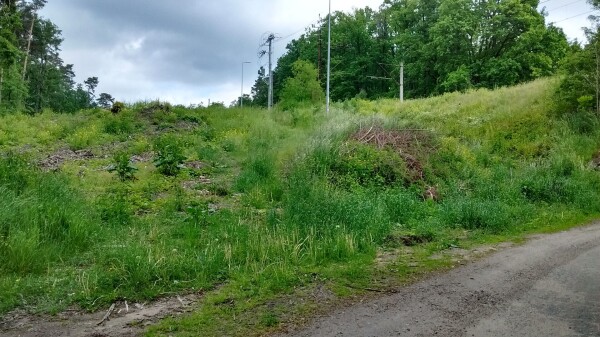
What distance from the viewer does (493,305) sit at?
16.5 feet

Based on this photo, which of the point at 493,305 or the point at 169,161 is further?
the point at 169,161

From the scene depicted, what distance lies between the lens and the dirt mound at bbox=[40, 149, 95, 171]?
13864 millimetres

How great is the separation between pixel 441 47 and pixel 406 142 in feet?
100

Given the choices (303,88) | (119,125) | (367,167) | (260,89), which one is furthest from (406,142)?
(260,89)

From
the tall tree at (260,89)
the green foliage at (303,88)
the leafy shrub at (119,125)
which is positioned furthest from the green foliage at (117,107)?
the tall tree at (260,89)

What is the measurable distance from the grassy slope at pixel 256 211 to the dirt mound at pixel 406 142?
27 centimetres

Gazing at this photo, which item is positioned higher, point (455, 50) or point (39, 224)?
point (455, 50)

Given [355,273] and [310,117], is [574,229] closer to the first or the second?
[355,273]

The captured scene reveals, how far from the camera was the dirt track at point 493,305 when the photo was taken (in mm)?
4359

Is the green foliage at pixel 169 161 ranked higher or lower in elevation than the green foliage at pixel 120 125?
lower

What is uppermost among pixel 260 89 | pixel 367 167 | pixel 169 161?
pixel 260 89

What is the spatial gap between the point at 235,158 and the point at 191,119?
354 inches

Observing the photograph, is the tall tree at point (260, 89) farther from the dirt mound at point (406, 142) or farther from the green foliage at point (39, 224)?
the green foliage at point (39, 224)

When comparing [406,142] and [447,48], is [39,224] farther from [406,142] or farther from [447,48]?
[447,48]
